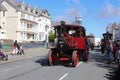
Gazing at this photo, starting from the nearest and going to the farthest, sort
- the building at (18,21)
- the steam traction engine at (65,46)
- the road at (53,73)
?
the road at (53,73)
the steam traction engine at (65,46)
the building at (18,21)

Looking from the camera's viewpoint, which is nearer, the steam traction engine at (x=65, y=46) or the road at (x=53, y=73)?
the road at (x=53, y=73)

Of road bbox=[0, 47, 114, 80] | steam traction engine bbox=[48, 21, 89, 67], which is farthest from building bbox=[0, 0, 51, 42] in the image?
road bbox=[0, 47, 114, 80]

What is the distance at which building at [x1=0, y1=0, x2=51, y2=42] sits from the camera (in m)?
84.4

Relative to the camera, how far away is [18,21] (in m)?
84.8

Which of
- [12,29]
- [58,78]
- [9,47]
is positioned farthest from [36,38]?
[58,78]

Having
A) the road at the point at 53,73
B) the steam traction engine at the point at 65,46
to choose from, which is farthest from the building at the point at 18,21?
the road at the point at 53,73

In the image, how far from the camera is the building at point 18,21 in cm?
8438

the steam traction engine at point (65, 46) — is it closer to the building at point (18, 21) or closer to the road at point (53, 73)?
the road at point (53, 73)

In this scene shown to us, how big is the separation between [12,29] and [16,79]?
228 ft

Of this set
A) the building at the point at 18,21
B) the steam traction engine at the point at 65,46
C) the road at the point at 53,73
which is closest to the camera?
the road at the point at 53,73

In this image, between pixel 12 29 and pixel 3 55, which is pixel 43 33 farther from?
pixel 3 55

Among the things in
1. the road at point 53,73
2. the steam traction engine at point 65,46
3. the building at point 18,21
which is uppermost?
the building at point 18,21

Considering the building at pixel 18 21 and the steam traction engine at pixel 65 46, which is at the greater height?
the building at pixel 18 21

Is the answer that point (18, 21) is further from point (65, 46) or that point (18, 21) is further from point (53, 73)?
point (53, 73)
